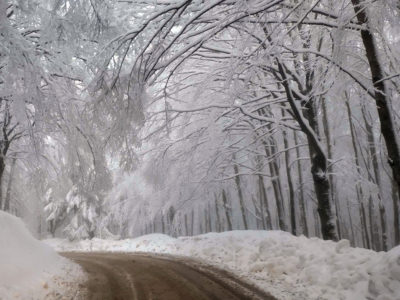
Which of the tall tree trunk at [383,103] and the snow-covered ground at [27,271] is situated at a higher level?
the tall tree trunk at [383,103]

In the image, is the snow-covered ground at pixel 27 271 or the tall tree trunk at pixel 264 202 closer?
the snow-covered ground at pixel 27 271

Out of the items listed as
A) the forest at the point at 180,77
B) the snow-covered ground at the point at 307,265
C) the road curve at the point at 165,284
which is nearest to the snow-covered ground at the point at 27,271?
the road curve at the point at 165,284

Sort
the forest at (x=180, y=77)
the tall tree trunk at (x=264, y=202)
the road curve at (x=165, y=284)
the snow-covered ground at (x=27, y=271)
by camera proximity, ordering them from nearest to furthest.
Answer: the forest at (x=180, y=77), the snow-covered ground at (x=27, y=271), the road curve at (x=165, y=284), the tall tree trunk at (x=264, y=202)

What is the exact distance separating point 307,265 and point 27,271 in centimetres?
688

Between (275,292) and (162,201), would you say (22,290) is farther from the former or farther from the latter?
(162,201)

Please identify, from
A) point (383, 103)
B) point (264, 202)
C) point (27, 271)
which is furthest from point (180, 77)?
point (264, 202)

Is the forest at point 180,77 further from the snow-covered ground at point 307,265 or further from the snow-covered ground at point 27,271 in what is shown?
the snow-covered ground at point 27,271

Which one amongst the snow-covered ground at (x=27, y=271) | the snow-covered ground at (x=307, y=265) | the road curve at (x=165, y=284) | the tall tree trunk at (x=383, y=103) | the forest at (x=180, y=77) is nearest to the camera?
the forest at (x=180, y=77)

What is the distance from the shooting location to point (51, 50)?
27.8 feet

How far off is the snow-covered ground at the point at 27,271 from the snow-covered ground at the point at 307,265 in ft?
15.4

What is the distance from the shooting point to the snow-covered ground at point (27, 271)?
25.1ft

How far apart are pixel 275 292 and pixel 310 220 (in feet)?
127

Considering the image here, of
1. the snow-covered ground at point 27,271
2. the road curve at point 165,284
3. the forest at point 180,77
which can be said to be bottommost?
the road curve at point 165,284

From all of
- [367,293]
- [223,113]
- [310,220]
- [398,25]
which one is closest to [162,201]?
[223,113]
